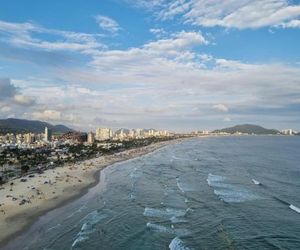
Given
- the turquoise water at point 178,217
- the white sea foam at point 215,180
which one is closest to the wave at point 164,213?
the turquoise water at point 178,217

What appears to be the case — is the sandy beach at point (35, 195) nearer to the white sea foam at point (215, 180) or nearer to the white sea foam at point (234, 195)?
the white sea foam at point (215, 180)

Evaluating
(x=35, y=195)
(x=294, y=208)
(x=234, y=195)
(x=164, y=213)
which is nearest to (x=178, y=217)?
(x=164, y=213)

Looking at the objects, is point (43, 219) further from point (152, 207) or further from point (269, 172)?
point (269, 172)

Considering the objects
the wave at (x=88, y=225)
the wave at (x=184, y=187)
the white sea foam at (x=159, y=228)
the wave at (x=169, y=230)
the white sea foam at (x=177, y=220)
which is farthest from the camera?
the wave at (x=184, y=187)

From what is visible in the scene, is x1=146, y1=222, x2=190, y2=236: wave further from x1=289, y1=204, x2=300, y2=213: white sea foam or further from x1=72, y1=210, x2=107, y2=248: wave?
x1=289, y1=204, x2=300, y2=213: white sea foam

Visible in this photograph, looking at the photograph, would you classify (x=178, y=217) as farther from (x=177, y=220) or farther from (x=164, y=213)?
(x=164, y=213)

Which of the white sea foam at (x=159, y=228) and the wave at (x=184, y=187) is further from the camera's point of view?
the wave at (x=184, y=187)

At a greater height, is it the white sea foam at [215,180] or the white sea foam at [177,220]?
the white sea foam at [215,180]

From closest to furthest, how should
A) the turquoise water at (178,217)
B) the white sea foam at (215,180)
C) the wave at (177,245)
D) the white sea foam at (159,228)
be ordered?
the wave at (177,245)
the turquoise water at (178,217)
the white sea foam at (159,228)
the white sea foam at (215,180)
